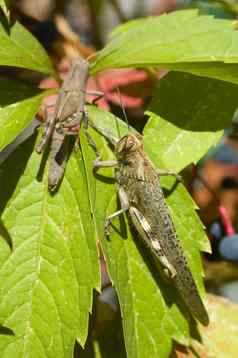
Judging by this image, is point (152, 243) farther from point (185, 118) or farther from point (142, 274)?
point (185, 118)

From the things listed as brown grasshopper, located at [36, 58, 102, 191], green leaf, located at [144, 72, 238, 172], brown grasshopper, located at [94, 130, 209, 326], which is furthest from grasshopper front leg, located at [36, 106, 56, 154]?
green leaf, located at [144, 72, 238, 172]

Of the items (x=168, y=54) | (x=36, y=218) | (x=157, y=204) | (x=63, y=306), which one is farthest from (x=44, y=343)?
(x=168, y=54)

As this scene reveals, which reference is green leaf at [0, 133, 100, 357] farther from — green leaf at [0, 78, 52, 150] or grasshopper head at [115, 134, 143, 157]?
grasshopper head at [115, 134, 143, 157]

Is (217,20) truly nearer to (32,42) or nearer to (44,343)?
(32,42)

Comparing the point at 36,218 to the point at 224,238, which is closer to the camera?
the point at 36,218

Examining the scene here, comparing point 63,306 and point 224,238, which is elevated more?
point 224,238

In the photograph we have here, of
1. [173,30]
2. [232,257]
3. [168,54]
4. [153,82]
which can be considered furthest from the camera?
[153,82]

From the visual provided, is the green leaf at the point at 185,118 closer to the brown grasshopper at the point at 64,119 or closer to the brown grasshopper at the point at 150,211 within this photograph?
the brown grasshopper at the point at 150,211
